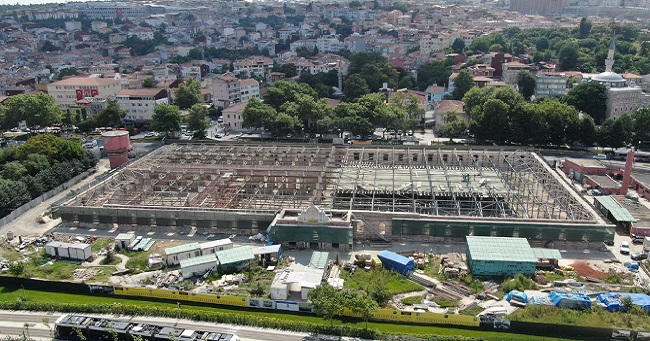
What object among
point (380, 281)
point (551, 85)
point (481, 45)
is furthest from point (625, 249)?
point (481, 45)

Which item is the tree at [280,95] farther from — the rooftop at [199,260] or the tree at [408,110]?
the rooftop at [199,260]

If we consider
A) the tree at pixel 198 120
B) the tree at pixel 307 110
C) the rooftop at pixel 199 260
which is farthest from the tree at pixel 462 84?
the rooftop at pixel 199 260

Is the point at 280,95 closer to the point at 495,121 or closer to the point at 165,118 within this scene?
the point at 165,118

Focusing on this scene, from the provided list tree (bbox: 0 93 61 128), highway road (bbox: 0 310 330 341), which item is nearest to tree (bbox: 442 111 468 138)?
highway road (bbox: 0 310 330 341)

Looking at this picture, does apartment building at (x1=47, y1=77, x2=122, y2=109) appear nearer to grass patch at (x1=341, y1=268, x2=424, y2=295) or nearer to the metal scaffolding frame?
the metal scaffolding frame

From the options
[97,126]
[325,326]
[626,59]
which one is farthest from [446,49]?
[325,326]

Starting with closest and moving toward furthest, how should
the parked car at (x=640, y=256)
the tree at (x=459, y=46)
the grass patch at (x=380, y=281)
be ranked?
the grass patch at (x=380, y=281) → the parked car at (x=640, y=256) → the tree at (x=459, y=46)
